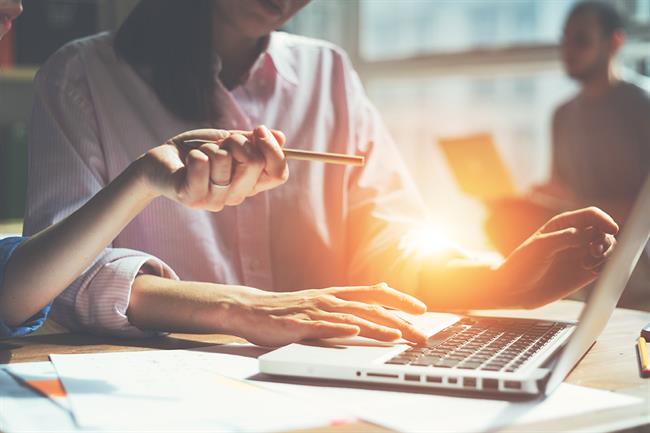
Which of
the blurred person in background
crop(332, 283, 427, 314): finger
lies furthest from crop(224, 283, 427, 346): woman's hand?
the blurred person in background

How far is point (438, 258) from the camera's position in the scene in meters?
1.30

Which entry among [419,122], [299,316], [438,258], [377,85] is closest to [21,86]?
[377,85]

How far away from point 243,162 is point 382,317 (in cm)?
23

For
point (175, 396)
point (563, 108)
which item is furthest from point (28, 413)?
point (563, 108)

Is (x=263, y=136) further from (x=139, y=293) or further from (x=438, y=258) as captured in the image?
(x=438, y=258)

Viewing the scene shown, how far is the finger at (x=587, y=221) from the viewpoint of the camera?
3.44 feet

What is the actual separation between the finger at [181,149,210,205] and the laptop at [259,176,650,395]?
0.63ft

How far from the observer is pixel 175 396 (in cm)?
73

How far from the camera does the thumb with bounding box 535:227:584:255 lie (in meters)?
1.08

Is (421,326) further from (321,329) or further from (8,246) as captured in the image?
(8,246)

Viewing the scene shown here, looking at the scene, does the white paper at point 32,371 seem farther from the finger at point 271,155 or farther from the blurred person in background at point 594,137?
the blurred person in background at point 594,137

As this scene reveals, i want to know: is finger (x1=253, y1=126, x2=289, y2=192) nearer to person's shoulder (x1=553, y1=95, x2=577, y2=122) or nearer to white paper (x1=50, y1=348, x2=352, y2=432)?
white paper (x1=50, y1=348, x2=352, y2=432)

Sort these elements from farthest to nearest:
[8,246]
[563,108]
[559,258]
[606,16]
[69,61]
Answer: [563,108], [606,16], [69,61], [559,258], [8,246]

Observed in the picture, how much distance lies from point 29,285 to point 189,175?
260mm
